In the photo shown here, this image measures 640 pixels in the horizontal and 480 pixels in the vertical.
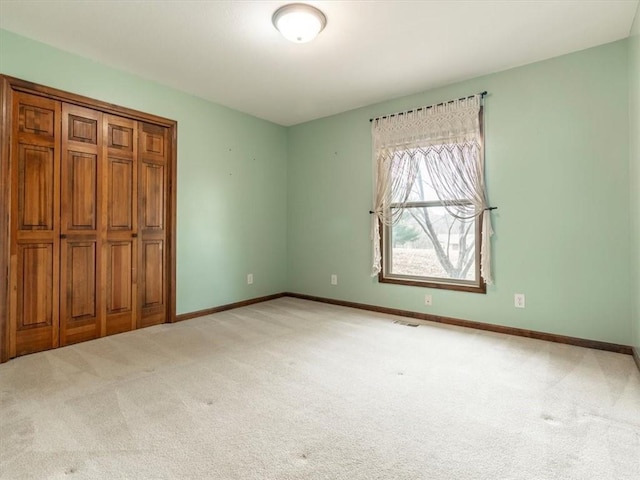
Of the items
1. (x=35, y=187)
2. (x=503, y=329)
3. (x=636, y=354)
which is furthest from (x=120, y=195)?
(x=636, y=354)

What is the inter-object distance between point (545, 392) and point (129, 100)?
421 centimetres

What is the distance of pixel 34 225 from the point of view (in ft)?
9.14

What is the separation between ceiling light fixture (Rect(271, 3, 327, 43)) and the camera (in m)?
2.33

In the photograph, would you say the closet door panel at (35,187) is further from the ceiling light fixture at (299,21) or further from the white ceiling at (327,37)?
the ceiling light fixture at (299,21)

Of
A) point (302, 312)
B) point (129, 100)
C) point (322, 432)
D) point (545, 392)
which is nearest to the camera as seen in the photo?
point (322, 432)

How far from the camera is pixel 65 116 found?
2967 mm

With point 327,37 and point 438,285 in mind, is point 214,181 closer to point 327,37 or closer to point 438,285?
point 327,37

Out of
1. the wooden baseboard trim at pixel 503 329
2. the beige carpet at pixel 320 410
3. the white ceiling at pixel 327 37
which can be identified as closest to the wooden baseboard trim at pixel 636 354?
the wooden baseboard trim at pixel 503 329

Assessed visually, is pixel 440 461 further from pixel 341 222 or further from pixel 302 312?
pixel 341 222

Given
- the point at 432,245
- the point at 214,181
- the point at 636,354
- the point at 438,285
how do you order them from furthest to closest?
the point at 214,181
the point at 432,245
the point at 438,285
the point at 636,354

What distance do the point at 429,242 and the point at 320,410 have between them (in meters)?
2.47

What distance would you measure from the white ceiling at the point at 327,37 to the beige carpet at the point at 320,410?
2.54 meters

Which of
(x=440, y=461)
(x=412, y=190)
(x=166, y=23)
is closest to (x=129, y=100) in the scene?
(x=166, y=23)

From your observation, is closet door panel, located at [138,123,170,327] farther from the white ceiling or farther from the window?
the window
